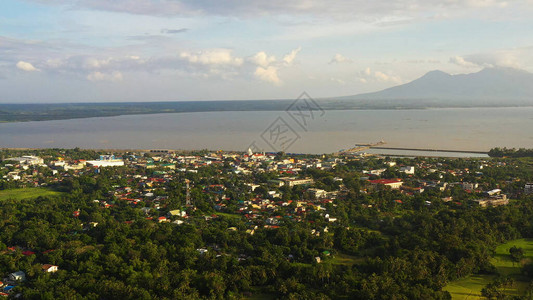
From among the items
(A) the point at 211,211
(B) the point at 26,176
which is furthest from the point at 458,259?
(B) the point at 26,176

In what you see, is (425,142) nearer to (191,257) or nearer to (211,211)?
(211,211)

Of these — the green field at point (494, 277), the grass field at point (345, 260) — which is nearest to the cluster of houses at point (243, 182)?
the grass field at point (345, 260)

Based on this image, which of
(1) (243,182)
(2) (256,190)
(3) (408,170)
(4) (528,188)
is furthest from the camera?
(3) (408,170)

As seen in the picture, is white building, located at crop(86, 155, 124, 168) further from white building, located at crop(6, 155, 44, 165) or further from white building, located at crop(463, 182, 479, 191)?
white building, located at crop(463, 182, 479, 191)

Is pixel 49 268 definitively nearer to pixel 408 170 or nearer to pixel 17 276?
pixel 17 276

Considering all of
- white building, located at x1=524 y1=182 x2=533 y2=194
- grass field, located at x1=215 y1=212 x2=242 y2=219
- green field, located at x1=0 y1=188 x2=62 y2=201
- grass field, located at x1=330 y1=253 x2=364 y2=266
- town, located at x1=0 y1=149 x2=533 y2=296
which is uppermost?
white building, located at x1=524 y1=182 x2=533 y2=194

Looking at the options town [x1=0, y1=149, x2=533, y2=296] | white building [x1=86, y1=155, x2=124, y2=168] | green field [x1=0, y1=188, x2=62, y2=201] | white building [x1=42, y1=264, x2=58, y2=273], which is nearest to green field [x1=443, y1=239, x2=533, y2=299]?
town [x1=0, y1=149, x2=533, y2=296]

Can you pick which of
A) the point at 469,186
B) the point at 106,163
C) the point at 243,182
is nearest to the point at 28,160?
the point at 106,163
